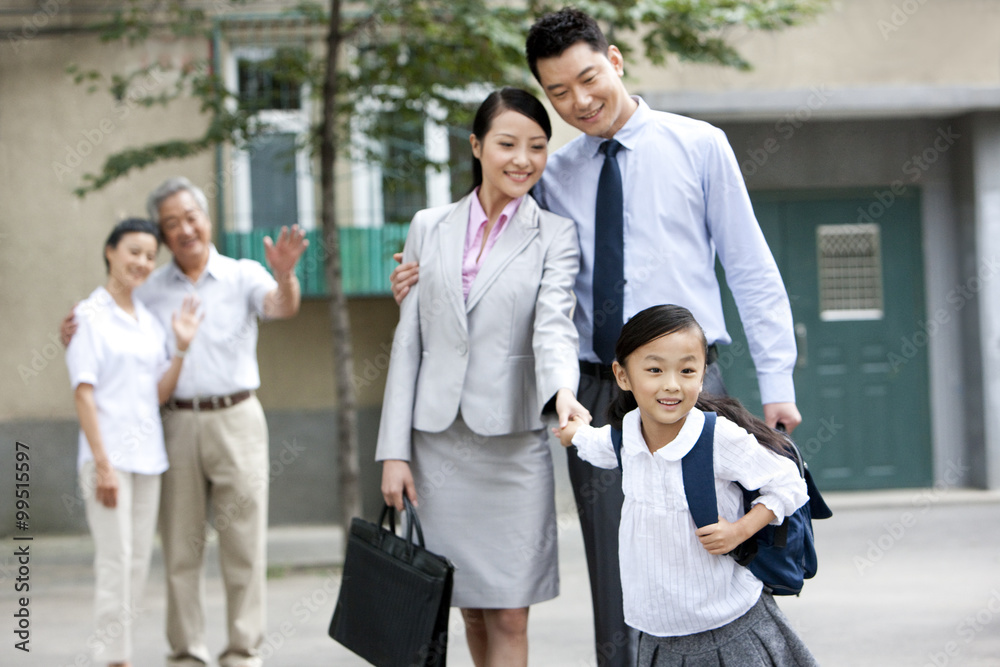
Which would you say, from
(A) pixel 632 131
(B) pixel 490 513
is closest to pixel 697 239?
(A) pixel 632 131

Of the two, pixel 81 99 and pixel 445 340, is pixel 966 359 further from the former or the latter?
pixel 81 99

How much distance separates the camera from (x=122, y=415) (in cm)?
375

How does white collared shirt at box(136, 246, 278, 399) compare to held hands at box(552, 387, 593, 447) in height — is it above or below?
above

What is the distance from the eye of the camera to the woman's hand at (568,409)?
8.13ft

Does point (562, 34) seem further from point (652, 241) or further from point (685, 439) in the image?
point (685, 439)

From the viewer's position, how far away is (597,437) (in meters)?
2.39

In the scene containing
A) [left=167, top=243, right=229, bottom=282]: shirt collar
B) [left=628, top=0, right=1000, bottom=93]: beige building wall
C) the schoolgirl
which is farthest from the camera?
[left=628, top=0, right=1000, bottom=93]: beige building wall

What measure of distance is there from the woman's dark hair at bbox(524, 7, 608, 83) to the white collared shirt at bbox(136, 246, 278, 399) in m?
1.79

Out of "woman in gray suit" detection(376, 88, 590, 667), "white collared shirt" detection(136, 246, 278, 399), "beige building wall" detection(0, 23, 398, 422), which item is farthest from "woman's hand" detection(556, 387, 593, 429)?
"beige building wall" detection(0, 23, 398, 422)

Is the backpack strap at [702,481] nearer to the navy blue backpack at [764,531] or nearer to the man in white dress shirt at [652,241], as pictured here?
the navy blue backpack at [764,531]

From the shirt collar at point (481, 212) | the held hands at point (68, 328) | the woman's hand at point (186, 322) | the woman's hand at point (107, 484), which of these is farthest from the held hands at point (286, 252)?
the shirt collar at point (481, 212)

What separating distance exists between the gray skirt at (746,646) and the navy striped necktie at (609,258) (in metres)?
0.80

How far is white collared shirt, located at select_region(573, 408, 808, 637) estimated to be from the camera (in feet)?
7.21

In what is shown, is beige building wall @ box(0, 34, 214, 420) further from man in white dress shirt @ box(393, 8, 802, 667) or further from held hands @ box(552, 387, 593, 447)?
held hands @ box(552, 387, 593, 447)
